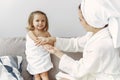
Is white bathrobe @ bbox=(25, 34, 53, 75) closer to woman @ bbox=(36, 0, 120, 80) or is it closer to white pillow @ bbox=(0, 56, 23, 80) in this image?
white pillow @ bbox=(0, 56, 23, 80)

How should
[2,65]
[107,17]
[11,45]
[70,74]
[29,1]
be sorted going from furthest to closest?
[29,1] → [11,45] → [2,65] → [70,74] → [107,17]

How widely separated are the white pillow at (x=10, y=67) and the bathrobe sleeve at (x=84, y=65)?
384mm

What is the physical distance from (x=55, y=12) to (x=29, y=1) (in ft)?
0.76

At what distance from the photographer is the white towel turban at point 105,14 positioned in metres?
1.64

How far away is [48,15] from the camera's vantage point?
7.89 feet

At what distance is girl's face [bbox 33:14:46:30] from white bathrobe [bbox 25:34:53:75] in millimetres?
112

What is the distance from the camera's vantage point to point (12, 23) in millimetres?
2436

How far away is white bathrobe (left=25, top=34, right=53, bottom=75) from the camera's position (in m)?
2.11

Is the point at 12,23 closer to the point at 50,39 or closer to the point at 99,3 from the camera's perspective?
the point at 50,39

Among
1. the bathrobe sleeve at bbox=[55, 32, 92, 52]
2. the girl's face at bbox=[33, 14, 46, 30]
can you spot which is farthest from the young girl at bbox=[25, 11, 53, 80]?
the bathrobe sleeve at bbox=[55, 32, 92, 52]

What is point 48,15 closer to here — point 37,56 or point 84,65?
point 37,56

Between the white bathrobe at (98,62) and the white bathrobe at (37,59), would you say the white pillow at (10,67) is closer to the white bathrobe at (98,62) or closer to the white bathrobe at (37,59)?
the white bathrobe at (37,59)

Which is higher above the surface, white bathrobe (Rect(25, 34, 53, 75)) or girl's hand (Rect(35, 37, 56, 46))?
girl's hand (Rect(35, 37, 56, 46))

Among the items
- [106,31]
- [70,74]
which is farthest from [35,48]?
[106,31]
